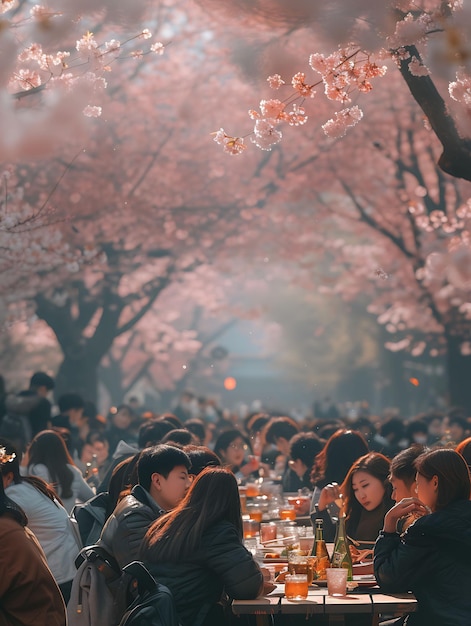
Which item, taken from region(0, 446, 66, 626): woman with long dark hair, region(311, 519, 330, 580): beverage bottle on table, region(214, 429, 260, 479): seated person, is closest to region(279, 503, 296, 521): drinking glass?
region(311, 519, 330, 580): beverage bottle on table

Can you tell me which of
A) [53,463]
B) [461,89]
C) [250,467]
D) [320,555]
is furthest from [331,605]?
[250,467]

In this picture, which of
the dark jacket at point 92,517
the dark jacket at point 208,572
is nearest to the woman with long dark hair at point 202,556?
the dark jacket at point 208,572

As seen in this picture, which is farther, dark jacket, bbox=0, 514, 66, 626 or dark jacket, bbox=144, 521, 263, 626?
dark jacket, bbox=144, 521, 263, 626

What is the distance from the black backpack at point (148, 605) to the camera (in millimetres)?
4691

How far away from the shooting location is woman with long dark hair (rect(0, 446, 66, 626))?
4.34 metres

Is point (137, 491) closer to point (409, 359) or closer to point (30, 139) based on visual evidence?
point (30, 139)

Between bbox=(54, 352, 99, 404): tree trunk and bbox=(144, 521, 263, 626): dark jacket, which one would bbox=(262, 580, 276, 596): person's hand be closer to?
bbox=(144, 521, 263, 626): dark jacket

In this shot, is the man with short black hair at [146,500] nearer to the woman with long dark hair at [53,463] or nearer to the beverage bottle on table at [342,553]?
the beverage bottle on table at [342,553]

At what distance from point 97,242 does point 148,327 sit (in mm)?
22184

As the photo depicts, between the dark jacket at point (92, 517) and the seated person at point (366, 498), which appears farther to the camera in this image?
the seated person at point (366, 498)

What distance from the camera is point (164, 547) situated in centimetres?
552

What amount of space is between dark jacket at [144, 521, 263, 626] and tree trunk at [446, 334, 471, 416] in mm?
18082

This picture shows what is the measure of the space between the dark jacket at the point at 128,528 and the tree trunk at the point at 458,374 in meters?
17.7

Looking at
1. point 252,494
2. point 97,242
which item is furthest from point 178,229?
point 252,494
